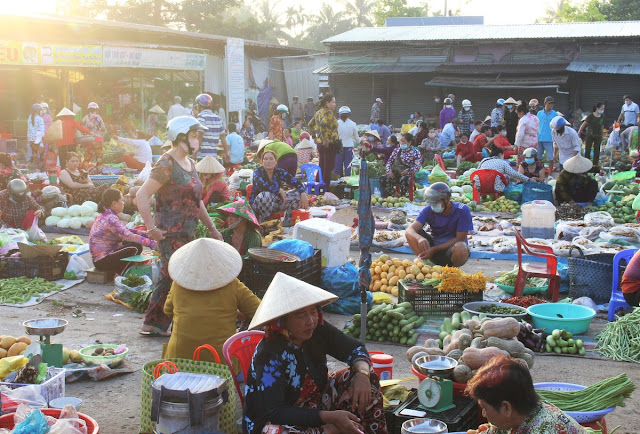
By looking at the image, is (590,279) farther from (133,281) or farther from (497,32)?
(497,32)

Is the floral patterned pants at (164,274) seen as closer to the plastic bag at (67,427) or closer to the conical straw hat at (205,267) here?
the conical straw hat at (205,267)

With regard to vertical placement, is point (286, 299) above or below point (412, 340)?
above

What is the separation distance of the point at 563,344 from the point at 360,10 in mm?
65269

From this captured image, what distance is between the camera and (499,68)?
1015 inches

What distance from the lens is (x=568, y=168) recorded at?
11.4 m

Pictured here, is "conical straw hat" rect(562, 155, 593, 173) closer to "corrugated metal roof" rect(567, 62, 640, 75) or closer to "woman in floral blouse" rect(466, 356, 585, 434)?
"woman in floral blouse" rect(466, 356, 585, 434)

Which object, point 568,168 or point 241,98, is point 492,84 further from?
point 568,168

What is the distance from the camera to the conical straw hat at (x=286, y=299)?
3.38 meters

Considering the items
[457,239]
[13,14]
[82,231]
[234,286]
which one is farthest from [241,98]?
[234,286]

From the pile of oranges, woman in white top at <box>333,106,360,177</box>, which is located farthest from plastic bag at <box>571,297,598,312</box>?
woman in white top at <box>333,106,360,177</box>

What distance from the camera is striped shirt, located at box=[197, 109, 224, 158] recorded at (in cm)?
1268

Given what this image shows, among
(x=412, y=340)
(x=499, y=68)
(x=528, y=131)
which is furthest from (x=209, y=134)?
(x=499, y=68)

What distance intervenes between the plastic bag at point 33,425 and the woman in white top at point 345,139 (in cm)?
1164

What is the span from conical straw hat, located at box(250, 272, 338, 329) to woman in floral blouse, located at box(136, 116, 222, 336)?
2.31 meters
